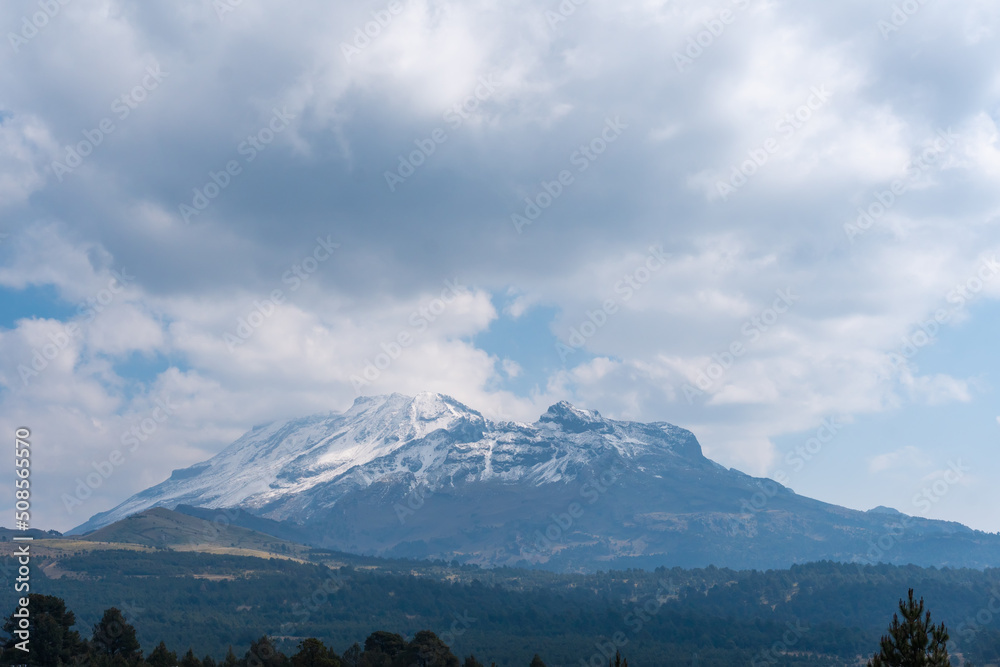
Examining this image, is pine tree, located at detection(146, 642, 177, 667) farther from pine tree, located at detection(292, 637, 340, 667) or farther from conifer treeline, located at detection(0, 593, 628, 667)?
pine tree, located at detection(292, 637, 340, 667)

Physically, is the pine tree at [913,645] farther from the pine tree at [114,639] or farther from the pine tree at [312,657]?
the pine tree at [114,639]

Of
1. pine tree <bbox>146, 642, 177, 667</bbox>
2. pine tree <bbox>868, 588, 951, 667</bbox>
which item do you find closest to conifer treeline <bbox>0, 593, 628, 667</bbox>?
pine tree <bbox>146, 642, 177, 667</bbox>

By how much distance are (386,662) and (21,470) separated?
118086mm

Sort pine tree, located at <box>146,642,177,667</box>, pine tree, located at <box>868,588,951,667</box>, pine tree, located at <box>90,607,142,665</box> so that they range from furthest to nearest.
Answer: pine tree, located at <box>90,607,142,665</box>
pine tree, located at <box>146,642,177,667</box>
pine tree, located at <box>868,588,951,667</box>

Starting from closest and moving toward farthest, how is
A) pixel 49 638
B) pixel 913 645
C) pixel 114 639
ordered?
pixel 913 645 → pixel 49 638 → pixel 114 639

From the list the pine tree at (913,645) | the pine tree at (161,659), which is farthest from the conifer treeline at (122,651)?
the pine tree at (913,645)

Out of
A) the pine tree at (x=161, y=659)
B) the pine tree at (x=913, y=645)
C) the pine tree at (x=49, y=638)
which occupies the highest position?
the pine tree at (x=913, y=645)

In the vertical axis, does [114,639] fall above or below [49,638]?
below

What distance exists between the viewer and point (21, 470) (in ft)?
281

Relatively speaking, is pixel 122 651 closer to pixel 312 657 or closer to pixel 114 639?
pixel 114 639

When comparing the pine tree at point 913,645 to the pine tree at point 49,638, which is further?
the pine tree at point 49,638

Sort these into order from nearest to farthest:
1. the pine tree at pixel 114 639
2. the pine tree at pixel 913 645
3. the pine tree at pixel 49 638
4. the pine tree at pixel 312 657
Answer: the pine tree at pixel 913 645
the pine tree at pixel 312 657
the pine tree at pixel 49 638
the pine tree at pixel 114 639

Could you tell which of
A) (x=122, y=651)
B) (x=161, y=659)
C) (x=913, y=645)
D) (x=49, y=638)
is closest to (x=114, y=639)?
(x=122, y=651)

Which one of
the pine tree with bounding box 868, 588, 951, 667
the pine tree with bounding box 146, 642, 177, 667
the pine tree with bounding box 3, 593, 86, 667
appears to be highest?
the pine tree with bounding box 868, 588, 951, 667
